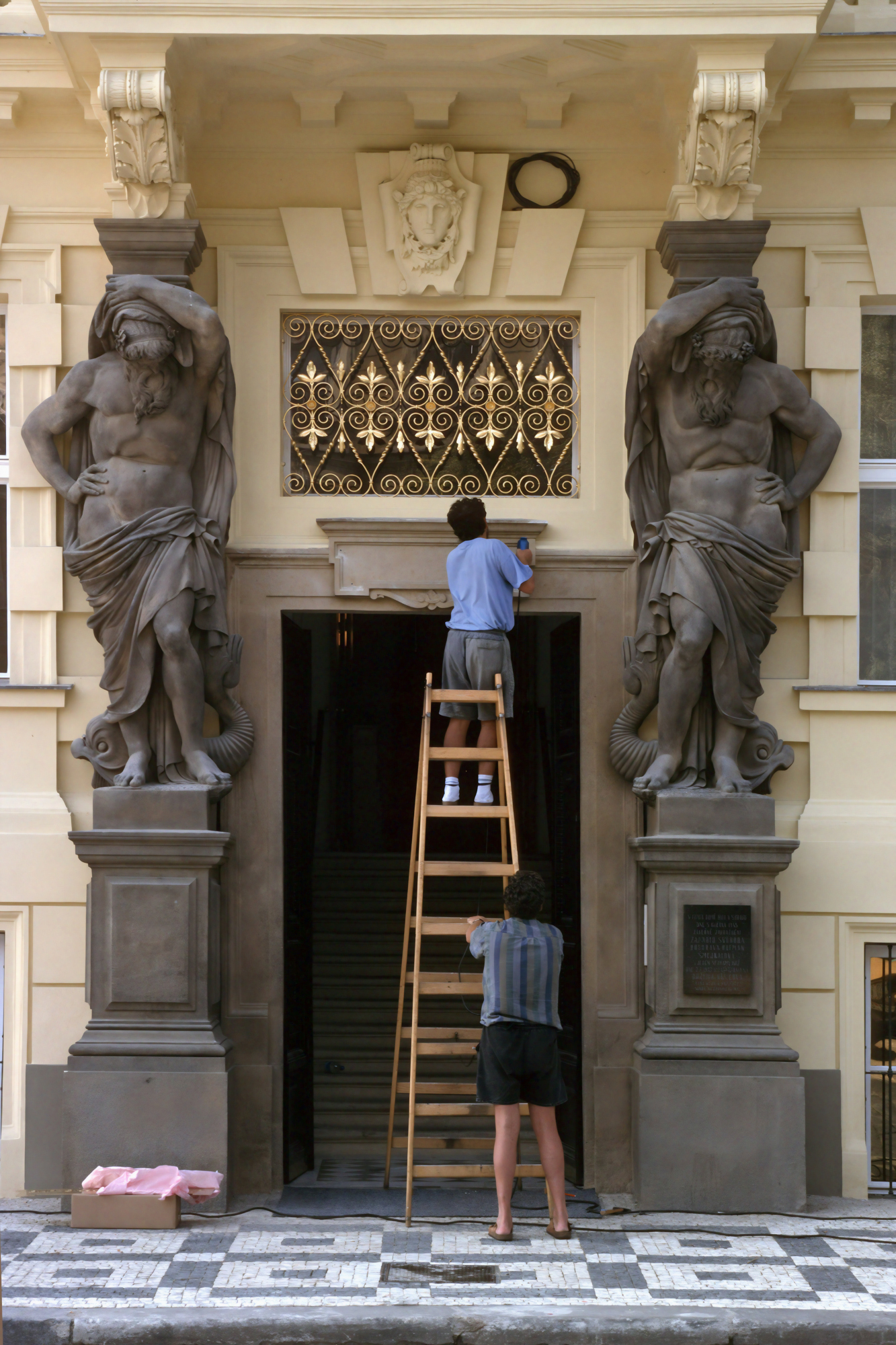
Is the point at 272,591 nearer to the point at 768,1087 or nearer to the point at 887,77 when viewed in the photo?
the point at 768,1087

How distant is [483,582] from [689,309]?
182 centimetres

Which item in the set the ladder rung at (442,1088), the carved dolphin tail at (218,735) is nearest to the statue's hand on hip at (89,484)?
the carved dolphin tail at (218,735)

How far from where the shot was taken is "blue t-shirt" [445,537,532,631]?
7.38 metres

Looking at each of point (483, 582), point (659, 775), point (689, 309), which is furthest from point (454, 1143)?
point (689, 309)

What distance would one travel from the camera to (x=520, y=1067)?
20.6 ft

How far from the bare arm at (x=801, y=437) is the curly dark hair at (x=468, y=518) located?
1.52 meters

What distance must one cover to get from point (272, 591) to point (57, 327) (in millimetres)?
1913

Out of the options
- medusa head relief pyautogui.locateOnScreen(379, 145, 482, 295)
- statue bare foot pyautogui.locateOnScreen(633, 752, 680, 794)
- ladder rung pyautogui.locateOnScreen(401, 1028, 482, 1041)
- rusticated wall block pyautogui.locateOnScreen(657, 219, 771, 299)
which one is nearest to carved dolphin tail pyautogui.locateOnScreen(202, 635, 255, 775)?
ladder rung pyautogui.locateOnScreen(401, 1028, 482, 1041)

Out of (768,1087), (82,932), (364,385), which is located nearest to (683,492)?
(364,385)

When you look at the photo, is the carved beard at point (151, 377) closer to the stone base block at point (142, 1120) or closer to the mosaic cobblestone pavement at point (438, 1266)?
the stone base block at point (142, 1120)

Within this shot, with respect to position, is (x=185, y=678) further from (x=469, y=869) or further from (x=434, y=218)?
(x=434, y=218)

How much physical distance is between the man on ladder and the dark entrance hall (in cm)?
73

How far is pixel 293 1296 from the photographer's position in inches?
222

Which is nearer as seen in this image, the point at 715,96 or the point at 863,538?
the point at 715,96
